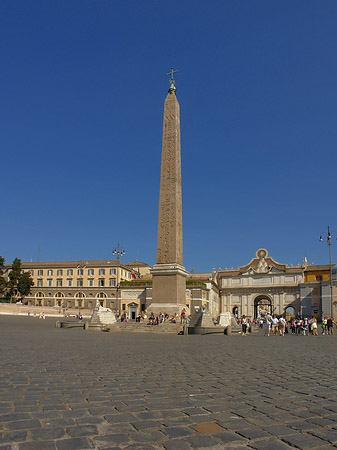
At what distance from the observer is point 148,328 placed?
984 inches

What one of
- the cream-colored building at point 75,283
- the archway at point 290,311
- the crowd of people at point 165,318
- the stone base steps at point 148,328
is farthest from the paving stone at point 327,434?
the archway at point 290,311

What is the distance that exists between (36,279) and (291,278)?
40.5 meters

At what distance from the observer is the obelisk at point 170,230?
25398mm

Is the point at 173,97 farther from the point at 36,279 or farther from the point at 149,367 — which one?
the point at 36,279

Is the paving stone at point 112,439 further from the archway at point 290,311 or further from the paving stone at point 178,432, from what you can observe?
the archway at point 290,311

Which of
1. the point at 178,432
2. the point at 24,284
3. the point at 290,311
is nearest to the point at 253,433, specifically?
the point at 178,432

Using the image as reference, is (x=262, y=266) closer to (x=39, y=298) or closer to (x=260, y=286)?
(x=260, y=286)

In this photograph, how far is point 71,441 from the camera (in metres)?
3.32

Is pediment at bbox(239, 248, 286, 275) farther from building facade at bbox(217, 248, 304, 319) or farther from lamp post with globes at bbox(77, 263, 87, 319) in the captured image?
lamp post with globes at bbox(77, 263, 87, 319)

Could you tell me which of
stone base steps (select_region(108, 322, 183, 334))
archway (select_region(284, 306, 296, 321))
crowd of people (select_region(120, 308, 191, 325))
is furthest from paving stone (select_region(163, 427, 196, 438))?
archway (select_region(284, 306, 296, 321))

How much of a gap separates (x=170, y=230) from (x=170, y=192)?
7.93 ft

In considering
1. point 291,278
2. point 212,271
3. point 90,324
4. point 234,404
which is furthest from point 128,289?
point 234,404

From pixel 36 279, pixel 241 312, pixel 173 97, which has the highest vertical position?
pixel 173 97

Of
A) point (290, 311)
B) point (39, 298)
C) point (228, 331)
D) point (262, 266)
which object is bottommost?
point (290, 311)
